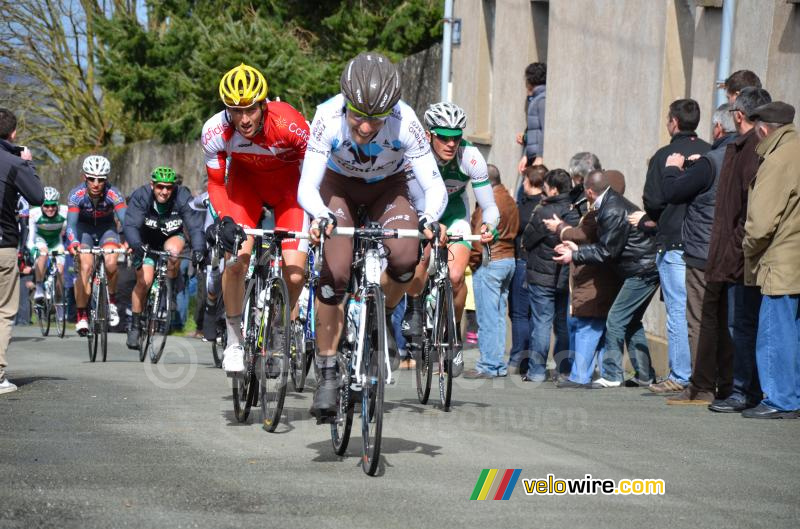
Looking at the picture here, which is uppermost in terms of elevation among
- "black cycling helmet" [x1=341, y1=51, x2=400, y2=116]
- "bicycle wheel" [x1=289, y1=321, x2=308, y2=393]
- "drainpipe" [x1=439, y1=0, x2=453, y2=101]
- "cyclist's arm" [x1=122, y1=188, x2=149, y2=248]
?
"drainpipe" [x1=439, y1=0, x2=453, y2=101]

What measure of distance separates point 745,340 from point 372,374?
12.3ft

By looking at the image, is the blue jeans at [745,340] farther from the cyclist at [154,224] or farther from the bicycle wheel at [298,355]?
the cyclist at [154,224]

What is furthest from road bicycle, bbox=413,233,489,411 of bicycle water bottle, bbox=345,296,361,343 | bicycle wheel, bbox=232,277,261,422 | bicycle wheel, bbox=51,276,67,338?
bicycle wheel, bbox=51,276,67,338

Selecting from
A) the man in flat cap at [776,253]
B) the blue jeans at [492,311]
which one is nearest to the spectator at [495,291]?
the blue jeans at [492,311]

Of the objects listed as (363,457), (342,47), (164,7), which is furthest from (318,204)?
(164,7)

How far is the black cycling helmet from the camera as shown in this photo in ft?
24.2

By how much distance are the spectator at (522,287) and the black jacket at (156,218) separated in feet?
11.5

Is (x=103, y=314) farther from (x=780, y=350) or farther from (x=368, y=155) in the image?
(x=780, y=350)

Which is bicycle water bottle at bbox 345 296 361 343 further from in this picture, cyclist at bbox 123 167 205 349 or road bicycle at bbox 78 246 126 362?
road bicycle at bbox 78 246 126 362

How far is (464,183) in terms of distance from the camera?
1087 centimetres

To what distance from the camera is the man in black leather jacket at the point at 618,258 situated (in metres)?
11.6

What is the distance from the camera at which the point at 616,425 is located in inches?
357

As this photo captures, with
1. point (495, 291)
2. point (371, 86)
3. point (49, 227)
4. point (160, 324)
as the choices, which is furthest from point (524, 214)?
point (49, 227)

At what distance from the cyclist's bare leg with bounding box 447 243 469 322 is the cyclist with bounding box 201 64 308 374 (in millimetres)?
1875
